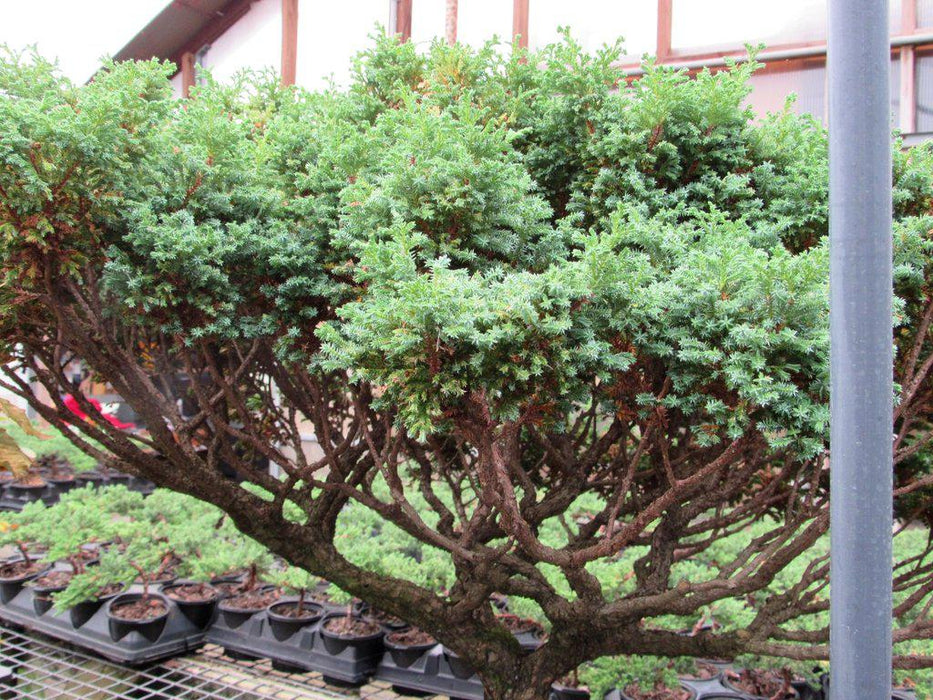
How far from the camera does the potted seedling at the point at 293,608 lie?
4566 mm

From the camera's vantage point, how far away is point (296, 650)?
14.7ft

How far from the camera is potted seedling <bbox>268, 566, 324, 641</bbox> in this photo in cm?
457

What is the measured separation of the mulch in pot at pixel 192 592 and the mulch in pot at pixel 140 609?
94 millimetres

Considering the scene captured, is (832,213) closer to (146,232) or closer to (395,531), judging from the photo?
(146,232)

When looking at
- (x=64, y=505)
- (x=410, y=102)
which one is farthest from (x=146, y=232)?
(x=64, y=505)

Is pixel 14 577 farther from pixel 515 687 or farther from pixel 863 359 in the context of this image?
pixel 863 359

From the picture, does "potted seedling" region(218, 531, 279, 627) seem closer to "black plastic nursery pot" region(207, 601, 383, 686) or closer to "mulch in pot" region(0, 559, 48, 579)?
"black plastic nursery pot" region(207, 601, 383, 686)

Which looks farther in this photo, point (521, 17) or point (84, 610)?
point (521, 17)

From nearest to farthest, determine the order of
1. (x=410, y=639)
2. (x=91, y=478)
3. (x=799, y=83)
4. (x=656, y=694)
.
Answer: (x=656, y=694) → (x=410, y=639) → (x=799, y=83) → (x=91, y=478)

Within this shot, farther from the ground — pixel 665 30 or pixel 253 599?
pixel 665 30

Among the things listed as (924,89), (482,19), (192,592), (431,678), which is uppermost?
(482,19)

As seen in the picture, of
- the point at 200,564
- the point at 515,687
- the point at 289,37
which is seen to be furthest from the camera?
the point at 289,37

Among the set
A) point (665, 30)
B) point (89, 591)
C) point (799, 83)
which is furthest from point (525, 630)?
point (665, 30)

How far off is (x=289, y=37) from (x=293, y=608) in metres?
7.11
